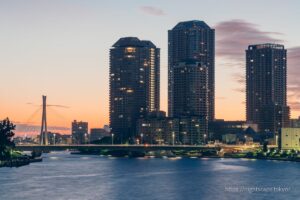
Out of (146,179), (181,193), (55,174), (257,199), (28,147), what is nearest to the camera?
(257,199)

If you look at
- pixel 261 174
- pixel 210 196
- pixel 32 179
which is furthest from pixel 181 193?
pixel 261 174

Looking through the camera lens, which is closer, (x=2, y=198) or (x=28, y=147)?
(x=2, y=198)

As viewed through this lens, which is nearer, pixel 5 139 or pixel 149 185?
pixel 149 185

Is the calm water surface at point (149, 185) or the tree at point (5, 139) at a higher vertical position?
the tree at point (5, 139)

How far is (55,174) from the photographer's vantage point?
151500mm

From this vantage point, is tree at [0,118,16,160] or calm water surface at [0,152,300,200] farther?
tree at [0,118,16,160]

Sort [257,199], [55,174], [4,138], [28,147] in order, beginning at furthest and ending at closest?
[28,147] → [4,138] → [55,174] → [257,199]

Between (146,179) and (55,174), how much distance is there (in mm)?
24747

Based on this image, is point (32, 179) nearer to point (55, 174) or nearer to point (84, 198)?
point (55, 174)

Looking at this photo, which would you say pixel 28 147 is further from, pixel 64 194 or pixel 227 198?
pixel 227 198

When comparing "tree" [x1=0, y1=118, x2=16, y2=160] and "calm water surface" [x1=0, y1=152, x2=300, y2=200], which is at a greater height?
"tree" [x1=0, y1=118, x2=16, y2=160]

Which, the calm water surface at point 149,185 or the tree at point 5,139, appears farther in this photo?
the tree at point 5,139

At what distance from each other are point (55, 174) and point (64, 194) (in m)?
44.2

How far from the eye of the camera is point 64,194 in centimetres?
10800
